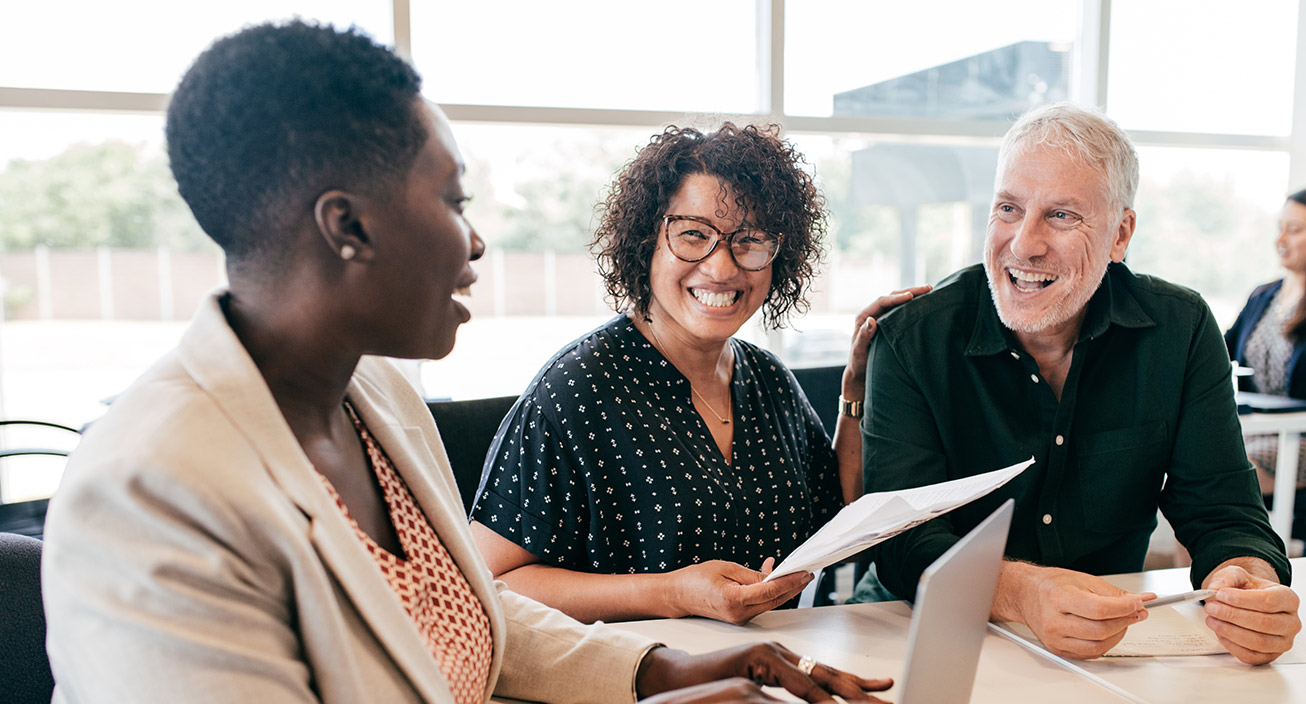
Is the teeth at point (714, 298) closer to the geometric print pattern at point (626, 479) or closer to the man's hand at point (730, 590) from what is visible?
the geometric print pattern at point (626, 479)

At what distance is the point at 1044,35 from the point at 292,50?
435 centimetres

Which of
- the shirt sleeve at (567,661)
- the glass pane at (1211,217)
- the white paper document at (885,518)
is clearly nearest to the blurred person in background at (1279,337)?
the glass pane at (1211,217)

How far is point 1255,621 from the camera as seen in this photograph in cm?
117

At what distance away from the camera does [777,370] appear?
184 cm

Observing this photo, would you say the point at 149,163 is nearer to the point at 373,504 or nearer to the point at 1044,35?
the point at 373,504

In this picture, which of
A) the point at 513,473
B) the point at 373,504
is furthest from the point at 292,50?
the point at 513,473

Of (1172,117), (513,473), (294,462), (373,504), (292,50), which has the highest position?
(1172,117)

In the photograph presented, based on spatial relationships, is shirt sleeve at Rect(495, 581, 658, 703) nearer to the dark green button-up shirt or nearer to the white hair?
the dark green button-up shirt

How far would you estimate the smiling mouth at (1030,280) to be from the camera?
1.62 m

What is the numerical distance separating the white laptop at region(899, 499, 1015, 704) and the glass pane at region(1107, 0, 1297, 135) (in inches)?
164

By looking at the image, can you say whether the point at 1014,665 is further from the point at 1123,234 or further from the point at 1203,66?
the point at 1203,66

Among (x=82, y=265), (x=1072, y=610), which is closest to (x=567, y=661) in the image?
(x=1072, y=610)

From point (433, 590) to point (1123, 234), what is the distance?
1.44 meters

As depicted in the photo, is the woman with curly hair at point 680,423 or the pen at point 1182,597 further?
the woman with curly hair at point 680,423
